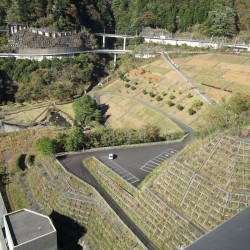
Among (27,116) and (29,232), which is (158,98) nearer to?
(27,116)

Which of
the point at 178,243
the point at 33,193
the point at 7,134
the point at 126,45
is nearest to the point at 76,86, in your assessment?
the point at 7,134

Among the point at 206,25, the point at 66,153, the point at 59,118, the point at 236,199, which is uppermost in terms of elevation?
the point at 206,25

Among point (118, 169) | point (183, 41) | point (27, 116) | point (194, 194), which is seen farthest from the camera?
point (183, 41)

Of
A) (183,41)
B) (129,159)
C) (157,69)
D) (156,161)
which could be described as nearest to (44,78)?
(157,69)

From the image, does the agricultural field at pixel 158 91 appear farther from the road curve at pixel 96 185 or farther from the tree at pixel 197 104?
the road curve at pixel 96 185

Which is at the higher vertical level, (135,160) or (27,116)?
(135,160)

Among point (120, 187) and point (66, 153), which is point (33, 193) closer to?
point (66, 153)

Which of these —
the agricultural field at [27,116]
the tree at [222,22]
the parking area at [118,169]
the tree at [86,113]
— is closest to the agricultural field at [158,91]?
the tree at [86,113]

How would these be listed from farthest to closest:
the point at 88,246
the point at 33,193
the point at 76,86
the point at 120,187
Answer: the point at 76,86 < the point at 33,193 < the point at 120,187 < the point at 88,246
